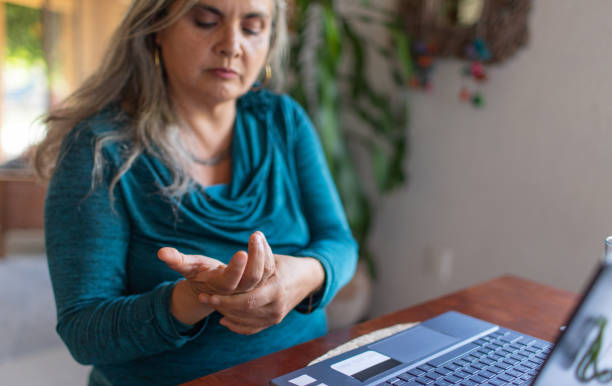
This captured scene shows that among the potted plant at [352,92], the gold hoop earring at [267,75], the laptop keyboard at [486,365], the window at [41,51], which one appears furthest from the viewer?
the window at [41,51]

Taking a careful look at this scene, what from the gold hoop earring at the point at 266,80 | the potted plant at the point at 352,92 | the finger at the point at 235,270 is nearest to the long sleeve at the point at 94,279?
the finger at the point at 235,270

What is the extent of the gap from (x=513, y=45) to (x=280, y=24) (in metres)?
0.96

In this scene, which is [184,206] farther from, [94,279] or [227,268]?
[227,268]

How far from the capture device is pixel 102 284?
0.83 m

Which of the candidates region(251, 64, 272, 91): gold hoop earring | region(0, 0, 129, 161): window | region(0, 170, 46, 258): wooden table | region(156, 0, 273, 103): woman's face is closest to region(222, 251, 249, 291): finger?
region(156, 0, 273, 103): woman's face

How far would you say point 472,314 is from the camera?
2.81 ft

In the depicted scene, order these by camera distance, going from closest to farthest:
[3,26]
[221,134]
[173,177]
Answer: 1. [173,177]
2. [221,134]
3. [3,26]

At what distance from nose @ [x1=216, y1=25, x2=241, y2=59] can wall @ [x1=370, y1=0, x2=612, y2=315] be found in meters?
1.16

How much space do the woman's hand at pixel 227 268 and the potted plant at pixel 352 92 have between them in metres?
1.42

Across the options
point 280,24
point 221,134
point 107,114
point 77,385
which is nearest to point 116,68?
point 107,114

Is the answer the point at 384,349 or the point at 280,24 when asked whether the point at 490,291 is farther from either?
the point at 280,24

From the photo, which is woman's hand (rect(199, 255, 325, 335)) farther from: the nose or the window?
the window

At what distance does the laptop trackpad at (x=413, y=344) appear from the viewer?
67cm

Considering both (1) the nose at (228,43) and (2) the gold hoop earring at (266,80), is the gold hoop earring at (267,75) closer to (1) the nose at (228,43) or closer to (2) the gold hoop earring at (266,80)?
(2) the gold hoop earring at (266,80)
